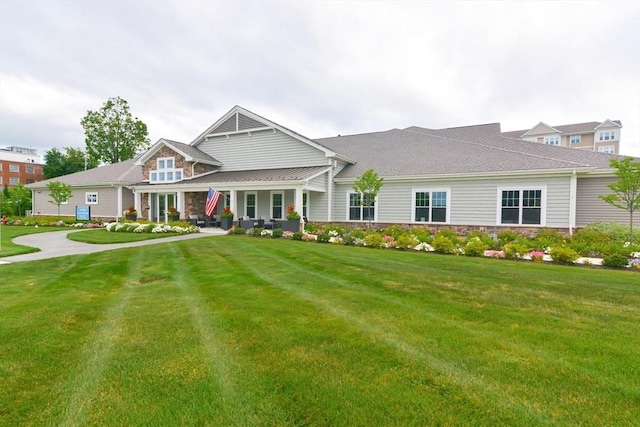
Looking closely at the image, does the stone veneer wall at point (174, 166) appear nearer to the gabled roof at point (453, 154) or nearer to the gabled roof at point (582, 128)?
the gabled roof at point (453, 154)

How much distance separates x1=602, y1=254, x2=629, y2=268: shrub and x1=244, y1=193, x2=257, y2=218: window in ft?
53.3

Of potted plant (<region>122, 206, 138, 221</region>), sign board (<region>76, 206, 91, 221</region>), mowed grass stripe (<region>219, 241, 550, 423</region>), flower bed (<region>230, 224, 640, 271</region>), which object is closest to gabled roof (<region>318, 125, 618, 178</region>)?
flower bed (<region>230, 224, 640, 271</region>)

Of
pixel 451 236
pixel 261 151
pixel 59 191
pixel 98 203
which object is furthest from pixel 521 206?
pixel 59 191

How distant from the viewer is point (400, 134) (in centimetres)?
2142

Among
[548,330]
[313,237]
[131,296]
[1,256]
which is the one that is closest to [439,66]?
[313,237]

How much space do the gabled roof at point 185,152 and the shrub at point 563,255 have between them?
18.0m

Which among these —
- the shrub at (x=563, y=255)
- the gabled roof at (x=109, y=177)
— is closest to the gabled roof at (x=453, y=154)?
the shrub at (x=563, y=255)

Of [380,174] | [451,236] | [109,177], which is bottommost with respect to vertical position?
[451,236]

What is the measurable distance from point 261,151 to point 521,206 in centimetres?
1394

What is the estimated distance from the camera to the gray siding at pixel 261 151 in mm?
18438

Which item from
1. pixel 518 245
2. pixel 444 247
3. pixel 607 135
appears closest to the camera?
pixel 518 245

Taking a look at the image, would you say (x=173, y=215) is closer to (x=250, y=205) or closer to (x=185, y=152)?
(x=185, y=152)

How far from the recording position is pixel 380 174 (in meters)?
16.9

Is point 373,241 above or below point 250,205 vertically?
below
